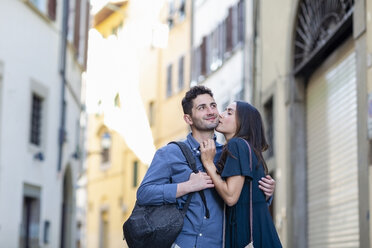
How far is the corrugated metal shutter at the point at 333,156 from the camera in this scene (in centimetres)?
1334

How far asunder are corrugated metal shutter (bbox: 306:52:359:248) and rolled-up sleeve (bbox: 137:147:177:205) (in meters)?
7.53

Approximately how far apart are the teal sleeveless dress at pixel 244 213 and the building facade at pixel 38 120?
12584 mm

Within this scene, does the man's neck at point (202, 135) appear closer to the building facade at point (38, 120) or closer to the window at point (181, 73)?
the building facade at point (38, 120)

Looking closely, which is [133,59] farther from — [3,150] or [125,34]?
[3,150]

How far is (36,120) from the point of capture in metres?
20.6

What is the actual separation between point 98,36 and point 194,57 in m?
17.7

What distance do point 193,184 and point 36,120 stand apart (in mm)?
15342

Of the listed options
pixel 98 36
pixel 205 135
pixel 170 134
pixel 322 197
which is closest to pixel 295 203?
pixel 322 197

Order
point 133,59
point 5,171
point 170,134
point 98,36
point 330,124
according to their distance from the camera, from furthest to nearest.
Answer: point 98,36
point 133,59
point 170,134
point 5,171
point 330,124

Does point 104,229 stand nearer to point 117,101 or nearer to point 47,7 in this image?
point 117,101

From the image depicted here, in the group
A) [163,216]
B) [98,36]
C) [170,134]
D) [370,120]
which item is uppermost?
[98,36]

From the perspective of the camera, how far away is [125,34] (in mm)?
43312

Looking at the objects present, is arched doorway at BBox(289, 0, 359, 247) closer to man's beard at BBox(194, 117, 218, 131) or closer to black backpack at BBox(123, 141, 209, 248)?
man's beard at BBox(194, 117, 218, 131)

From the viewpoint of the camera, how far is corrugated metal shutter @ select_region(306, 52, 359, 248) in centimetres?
1334
